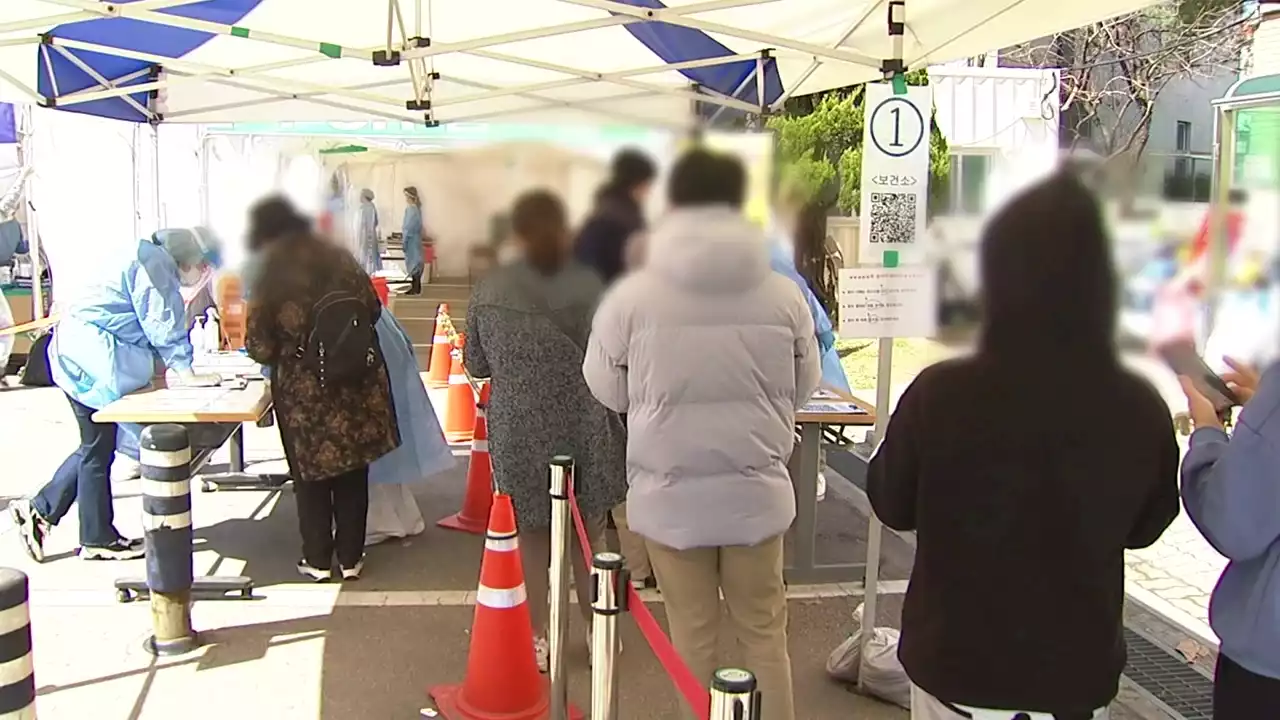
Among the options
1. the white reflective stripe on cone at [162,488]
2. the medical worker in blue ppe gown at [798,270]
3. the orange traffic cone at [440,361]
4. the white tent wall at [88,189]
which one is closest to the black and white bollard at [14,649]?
the white reflective stripe on cone at [162,488]

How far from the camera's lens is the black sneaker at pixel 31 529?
15.1 feet

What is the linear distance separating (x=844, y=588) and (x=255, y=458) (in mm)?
4073

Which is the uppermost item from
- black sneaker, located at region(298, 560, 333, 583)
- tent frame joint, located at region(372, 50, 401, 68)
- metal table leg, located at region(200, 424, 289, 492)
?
tent frame joint, located at region(372, 50, 401, 68)

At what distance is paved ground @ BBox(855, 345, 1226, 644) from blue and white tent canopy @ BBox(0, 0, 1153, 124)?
144 centimetres

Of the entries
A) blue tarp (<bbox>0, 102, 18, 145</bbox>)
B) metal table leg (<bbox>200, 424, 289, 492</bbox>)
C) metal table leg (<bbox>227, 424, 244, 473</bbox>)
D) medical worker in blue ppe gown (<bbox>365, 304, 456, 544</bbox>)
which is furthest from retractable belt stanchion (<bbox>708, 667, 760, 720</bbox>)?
blue tarp (<bbox>0, 102, 18, 145</bbox>)

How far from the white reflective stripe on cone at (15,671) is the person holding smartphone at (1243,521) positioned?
7.43ft

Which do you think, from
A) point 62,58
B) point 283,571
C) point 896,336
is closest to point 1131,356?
point 896,336

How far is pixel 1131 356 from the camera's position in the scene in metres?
1.68

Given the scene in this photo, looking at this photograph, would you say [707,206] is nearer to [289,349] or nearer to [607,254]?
[607,254]

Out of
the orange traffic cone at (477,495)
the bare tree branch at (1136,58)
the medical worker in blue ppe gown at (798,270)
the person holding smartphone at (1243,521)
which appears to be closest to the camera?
the person holding smartphone at (1243,521)

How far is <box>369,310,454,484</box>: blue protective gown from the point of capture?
15.9ft

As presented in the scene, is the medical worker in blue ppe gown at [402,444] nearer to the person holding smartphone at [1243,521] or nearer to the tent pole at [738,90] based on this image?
the tent pole at [738,90]

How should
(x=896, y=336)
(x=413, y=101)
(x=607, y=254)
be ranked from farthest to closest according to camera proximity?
1. (x=413, y=101)
2. (x=607, y=254)
3. (x=896, y=336)

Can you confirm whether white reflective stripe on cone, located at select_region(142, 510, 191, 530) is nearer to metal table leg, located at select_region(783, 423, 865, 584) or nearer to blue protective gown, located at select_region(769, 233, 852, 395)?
blue protective gown, located at select_region(769, 233, 852, 395)
